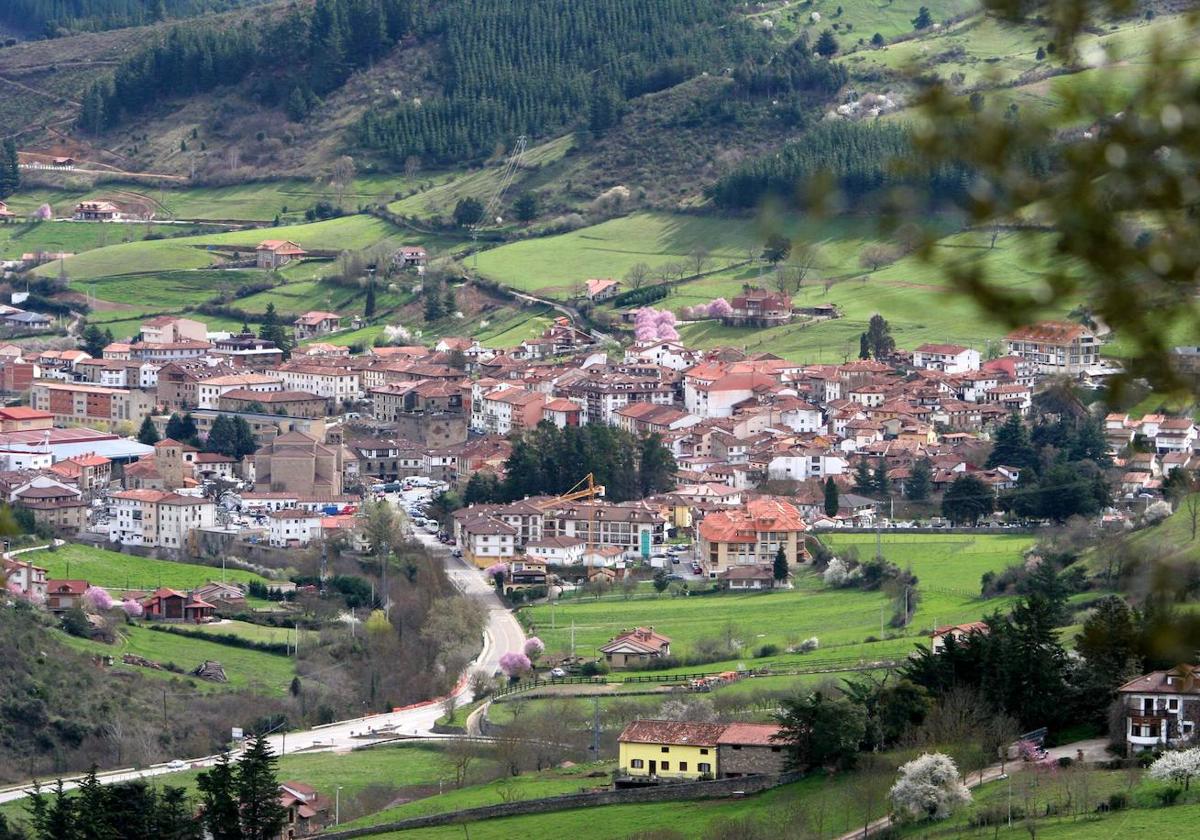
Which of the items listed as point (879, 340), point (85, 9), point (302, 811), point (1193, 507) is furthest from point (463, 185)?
point (85, 9)

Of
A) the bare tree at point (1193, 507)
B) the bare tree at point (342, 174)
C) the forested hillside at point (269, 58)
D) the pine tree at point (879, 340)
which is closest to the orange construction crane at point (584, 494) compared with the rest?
the pine tree at point (879, 340)

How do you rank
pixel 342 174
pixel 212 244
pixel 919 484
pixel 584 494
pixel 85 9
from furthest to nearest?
pixel 85 9 < pixel 342 174 < pixel 212 244 < pixel 584 494 < pixel 919 484

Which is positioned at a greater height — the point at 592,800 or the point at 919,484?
the point at 919,484

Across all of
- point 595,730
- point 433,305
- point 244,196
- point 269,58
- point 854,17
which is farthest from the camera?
point 269,58

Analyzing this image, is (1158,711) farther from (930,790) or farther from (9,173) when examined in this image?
(9,173)

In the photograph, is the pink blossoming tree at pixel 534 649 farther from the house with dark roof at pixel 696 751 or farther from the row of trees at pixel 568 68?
the row of trees at pixel 568 68

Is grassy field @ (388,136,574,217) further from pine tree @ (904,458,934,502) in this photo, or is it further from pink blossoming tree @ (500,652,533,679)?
pink blossoming tree @ (500,652,533,679)

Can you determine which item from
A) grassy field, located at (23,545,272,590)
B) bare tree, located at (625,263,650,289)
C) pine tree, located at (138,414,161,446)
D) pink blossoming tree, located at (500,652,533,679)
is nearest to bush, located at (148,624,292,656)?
grassy field, located at (23,545,272,590)
